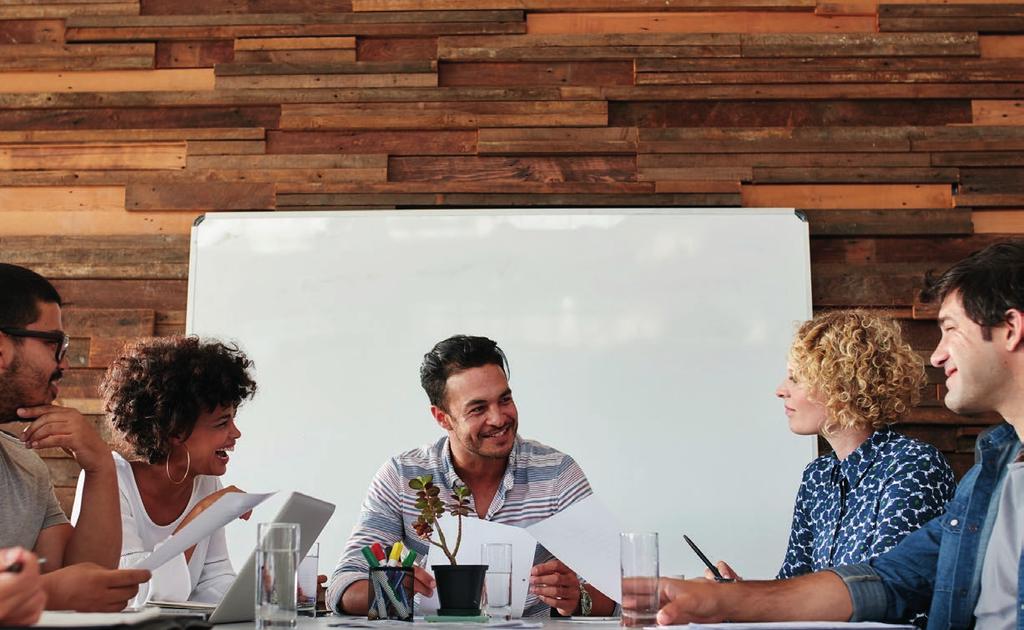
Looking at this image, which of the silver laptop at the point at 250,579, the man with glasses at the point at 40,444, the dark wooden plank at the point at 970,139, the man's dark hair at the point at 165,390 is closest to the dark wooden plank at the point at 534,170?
the dark wooden plank at the point at 970,139

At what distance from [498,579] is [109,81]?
2.90 m

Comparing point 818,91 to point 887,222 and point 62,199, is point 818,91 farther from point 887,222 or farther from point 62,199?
point 62,199

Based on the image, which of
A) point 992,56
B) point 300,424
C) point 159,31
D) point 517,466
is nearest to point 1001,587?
point 517,466

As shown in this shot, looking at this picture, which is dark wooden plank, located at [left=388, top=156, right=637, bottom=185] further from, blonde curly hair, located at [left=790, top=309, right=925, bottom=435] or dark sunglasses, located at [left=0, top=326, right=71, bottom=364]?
dark sunglasses, located at [left=0, top=326, right=71, bottom=364]

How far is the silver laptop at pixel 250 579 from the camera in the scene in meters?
1.60

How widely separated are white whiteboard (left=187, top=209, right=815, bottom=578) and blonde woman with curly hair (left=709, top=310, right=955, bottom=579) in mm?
936

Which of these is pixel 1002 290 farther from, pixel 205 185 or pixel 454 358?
pixel 205 185

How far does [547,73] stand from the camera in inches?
151

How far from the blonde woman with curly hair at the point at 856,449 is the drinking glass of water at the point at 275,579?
3.29 ft

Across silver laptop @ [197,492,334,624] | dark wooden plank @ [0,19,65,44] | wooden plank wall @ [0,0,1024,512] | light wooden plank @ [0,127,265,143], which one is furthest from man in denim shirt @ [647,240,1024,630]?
dark wooden plank @ [0,19,65,44]

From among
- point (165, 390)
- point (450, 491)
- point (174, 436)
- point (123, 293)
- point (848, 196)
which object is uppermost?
point (848, 196)

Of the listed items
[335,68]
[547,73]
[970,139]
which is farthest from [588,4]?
[970,139]

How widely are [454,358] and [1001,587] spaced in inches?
53.4

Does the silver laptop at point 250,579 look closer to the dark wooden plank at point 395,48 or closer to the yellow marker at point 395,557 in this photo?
the yellow marker at point 395,557
